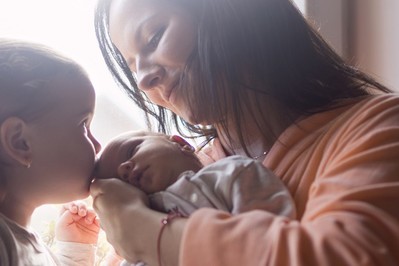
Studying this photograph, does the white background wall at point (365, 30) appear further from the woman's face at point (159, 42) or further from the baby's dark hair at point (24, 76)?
the baby's dark hair at point (24, 76)

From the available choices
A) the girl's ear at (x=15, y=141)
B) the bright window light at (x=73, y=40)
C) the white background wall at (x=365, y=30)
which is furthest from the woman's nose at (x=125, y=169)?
the white background wall at (x=365, y=30)

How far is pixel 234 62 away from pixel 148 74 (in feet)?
0.50

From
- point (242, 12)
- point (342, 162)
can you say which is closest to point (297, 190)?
point (342, 162)

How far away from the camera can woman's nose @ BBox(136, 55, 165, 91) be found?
0.95m

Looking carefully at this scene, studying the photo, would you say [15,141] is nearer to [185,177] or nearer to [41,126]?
[41,126]

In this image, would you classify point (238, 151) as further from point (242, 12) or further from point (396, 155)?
point (396, 155)

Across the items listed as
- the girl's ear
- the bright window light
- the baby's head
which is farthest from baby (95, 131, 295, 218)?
the bright window light

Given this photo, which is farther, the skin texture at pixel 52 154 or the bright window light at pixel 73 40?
the bright window light at pixel 73 40

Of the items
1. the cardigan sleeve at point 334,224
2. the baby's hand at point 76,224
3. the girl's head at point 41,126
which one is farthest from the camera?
the baby's hand at point 76,224

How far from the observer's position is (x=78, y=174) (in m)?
0.87

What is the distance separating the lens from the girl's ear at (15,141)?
82 centimetres

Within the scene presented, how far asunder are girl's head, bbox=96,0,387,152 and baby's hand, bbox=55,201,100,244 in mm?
293

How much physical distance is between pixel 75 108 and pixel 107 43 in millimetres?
331

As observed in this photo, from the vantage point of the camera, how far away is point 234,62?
2.99 ft
